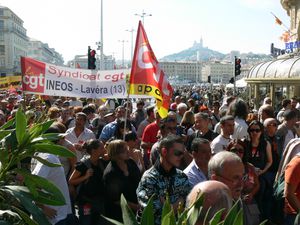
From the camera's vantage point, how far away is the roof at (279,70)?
20.4m

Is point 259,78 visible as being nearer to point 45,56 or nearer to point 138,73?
point 138,73

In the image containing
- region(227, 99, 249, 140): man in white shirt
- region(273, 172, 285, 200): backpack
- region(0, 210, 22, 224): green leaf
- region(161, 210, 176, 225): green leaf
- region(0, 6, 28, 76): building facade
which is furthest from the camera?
region(0, 6, 28, 76): building facade

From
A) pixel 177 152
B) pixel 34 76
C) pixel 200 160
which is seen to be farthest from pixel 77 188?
pixel 34 76

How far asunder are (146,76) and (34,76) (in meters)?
2.50

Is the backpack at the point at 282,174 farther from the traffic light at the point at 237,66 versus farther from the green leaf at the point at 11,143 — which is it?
the traffic light at the point at 237,66

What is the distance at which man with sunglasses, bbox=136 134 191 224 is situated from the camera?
3807 mm

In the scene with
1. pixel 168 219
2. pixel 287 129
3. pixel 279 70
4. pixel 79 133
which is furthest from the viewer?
pixel 279 70

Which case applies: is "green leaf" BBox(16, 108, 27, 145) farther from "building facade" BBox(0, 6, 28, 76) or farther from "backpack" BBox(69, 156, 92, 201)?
"building facade" BBox(0, 6, 28, 76)

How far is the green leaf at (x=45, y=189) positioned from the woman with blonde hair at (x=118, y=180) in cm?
273

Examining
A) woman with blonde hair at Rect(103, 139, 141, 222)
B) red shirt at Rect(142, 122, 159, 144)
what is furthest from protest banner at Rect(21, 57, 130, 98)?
woman with blonde hair at Rect(103, 139, 141, 222)

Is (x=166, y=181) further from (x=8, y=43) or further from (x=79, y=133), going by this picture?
(x=8, y=43)

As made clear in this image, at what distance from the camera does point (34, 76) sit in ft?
29.3

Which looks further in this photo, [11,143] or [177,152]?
[177,152]

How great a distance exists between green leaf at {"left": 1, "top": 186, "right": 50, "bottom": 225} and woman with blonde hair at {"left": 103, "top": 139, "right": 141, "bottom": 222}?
9.35 feet
